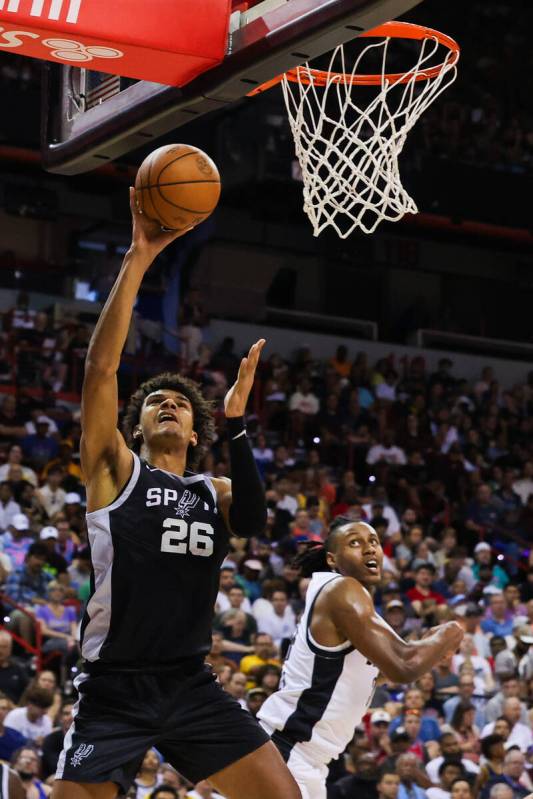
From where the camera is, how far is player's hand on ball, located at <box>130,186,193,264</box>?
4.57 metres

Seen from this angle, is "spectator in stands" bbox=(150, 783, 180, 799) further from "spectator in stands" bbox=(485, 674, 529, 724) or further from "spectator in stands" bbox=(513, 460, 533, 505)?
"spectator in stands" bbox=(513, 460, 533, 505)

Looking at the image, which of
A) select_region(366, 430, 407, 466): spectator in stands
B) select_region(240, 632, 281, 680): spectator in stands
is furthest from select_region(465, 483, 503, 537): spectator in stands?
select_region(240, 632, 281, 680): spectator in stands

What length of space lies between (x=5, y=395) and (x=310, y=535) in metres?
4.19

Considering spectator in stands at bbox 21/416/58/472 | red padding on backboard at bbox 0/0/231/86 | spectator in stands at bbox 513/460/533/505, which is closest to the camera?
red padding on backboard at bbox 0/0/231/86

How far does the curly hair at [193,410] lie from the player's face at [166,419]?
11cm

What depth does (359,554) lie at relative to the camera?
584 cm

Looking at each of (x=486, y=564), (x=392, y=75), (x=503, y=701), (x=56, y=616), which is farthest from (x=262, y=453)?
(x=392, y=75)

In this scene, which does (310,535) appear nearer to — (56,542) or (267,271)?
(56,542)

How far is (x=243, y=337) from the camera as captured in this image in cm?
1970

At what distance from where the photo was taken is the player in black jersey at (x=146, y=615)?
14.6 ft

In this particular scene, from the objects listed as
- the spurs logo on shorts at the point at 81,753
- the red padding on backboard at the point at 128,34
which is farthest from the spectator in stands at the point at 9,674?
the red padding on backboard at the point at 128,34

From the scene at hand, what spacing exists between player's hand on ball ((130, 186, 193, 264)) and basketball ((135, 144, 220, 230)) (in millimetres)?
18

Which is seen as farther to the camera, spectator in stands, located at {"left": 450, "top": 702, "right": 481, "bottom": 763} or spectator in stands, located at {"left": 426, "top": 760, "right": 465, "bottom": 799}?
spectator in stands, located at {"left": 450, "top": 702, "right": 481, "bottom": 763}

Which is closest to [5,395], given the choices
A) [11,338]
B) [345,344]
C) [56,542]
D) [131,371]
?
[11,338]
